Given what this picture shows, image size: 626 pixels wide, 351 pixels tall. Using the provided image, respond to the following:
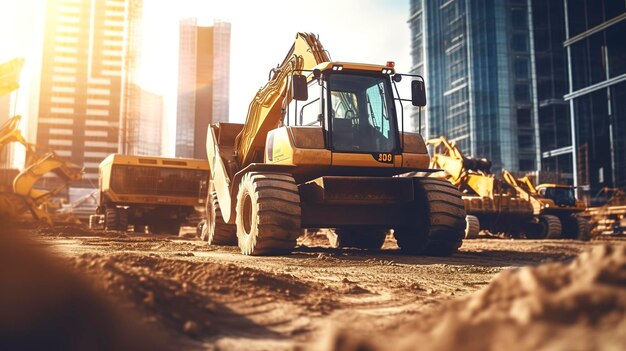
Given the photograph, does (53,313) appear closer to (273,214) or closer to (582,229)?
(273,214)

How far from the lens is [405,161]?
31.9ft

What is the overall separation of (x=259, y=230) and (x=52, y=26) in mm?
132963

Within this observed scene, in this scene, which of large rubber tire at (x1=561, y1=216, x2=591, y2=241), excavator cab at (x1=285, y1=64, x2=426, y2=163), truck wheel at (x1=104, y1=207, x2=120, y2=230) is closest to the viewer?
excavator cab at (x1=285, y1=64, x2=426, y2=163)

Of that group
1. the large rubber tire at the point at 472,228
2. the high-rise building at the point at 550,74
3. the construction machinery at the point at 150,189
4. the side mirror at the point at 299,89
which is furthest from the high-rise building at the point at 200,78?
the side mirror at the point at 299,89

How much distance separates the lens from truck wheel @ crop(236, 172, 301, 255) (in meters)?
8.68

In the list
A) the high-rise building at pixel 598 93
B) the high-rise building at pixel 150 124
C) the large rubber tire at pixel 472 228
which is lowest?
the large rubber tire at pixel 472 228

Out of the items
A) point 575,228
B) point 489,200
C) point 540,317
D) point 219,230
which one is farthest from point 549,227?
point 540,317

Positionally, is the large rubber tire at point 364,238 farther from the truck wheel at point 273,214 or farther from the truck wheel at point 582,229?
the truck wheel at point 582,229

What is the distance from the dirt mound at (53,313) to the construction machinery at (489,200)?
741 inches

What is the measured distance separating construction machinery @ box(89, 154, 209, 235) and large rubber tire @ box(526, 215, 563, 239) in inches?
514

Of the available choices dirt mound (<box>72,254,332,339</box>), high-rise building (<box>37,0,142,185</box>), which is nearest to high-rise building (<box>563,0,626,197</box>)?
dirt mound (<box>72,254,332,339</box>)

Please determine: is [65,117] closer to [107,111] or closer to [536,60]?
[107,111]

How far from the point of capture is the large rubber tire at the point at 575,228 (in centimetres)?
2233

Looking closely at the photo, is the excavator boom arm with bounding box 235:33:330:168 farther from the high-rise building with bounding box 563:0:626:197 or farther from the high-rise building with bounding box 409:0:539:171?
the high-rise building with bounding box 409:0:539:171
